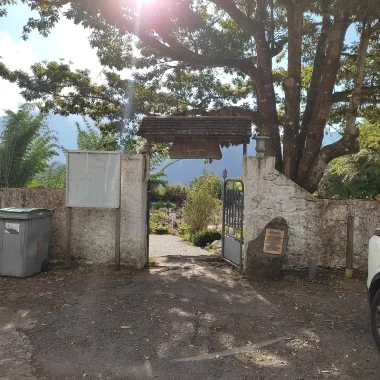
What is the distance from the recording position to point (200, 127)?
780 centimetres

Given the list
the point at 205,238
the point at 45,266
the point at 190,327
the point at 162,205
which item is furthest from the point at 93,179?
the point at 162,205

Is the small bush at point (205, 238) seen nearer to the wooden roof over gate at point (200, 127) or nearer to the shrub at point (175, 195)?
the wooden roof over gate at point (200, 127)

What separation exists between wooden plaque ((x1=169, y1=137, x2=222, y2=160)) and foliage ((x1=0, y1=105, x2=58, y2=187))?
6.30 m

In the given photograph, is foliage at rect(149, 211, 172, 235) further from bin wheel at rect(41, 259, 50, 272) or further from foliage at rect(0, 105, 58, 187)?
bin wheel at rect(41, 259, 50, 272)

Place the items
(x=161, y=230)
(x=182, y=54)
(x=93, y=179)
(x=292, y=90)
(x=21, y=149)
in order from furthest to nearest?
(x=161, y=230)
(x=21, y=149)
(x=182, y=54)
(x=292, y=90)
(x=93, y=179)

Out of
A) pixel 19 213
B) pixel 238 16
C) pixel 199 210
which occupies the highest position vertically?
pixel 238 16

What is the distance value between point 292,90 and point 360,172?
9.26 feet

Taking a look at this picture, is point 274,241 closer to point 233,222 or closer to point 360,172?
point 233,222

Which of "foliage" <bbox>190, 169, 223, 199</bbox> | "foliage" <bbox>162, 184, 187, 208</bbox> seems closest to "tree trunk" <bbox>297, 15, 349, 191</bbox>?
"foliage" <bbox>190, 169, 223, 199</bbox>

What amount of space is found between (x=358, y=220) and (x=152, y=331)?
4899 millimetres

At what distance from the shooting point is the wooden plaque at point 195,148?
809 cm

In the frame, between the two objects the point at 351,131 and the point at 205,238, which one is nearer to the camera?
the point at 351,131

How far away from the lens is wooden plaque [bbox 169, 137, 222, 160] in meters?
8.09

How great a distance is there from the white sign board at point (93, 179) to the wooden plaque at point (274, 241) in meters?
2.82
